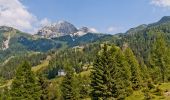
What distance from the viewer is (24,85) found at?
224 ft

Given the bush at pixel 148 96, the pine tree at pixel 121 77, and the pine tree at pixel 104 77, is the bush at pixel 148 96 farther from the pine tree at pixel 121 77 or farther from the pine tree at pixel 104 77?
the pine tree at pixel 104 77

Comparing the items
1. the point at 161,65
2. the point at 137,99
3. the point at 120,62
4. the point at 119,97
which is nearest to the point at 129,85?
the point at 120,62

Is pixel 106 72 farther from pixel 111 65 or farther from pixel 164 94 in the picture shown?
pixel 164 94

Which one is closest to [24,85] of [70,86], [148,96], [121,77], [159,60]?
[70,86]

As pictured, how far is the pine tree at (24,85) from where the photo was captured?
223 ft

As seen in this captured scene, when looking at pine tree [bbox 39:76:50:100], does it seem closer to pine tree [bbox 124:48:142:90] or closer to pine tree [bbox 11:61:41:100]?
pine tree [bbox 11:61:41:100]

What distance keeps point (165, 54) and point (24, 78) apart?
51613 millimetres

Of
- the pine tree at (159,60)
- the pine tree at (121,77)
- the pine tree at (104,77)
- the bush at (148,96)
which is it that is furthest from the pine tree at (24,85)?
the pine tree at (159,60)

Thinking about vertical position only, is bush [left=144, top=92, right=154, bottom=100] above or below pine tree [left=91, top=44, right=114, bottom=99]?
below

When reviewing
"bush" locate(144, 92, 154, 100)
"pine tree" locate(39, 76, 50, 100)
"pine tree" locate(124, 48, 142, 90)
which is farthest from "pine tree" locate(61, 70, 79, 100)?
"bush" locate(144, 92, 154, 100)

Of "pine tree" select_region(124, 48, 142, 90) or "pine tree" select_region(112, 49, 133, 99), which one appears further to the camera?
"pine tree" select_region(124, 48, 142, 90)

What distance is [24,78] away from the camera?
68.2 m

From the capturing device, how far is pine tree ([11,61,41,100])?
223ft

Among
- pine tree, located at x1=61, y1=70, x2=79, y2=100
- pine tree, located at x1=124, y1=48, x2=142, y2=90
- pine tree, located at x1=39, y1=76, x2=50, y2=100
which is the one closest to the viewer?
pine tree, located at x1=39, y1=76, x2=50, y2=100
